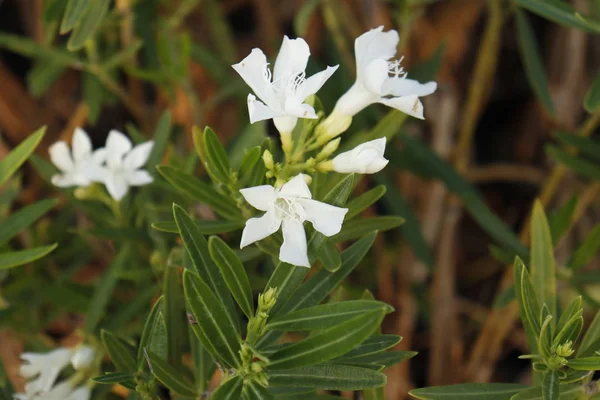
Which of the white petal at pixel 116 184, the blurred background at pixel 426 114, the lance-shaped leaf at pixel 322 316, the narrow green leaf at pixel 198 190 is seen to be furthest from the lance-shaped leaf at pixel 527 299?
the white petal at pixel 116 184

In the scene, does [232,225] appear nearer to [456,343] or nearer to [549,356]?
[549,356]

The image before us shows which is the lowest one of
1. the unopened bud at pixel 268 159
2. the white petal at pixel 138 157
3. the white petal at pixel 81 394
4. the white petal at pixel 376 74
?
the white petal at pixel 81 394

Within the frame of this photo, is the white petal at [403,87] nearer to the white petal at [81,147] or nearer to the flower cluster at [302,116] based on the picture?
the flower cluster at [302,116]

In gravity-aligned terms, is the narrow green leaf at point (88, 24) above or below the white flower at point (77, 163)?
above

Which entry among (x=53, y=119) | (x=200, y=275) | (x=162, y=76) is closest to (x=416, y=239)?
(x=162, y=76)

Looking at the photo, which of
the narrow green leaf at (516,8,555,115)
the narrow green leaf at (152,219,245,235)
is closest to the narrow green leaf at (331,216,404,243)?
the narrow green leaf at (152,219,245,235)

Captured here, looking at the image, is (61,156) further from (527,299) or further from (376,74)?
(527,299)

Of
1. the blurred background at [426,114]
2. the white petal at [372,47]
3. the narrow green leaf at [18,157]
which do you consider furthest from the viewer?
the blurred background at [426,114]

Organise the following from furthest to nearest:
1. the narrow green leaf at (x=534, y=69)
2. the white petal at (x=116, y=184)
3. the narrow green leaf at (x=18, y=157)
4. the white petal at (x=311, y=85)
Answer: the narrow green leaf at (x=534, y=69)
the white petal at (x=116, y=184)
the narrow green leaf at (x=18, y=157)
the white petal at (x=311, y=85)
